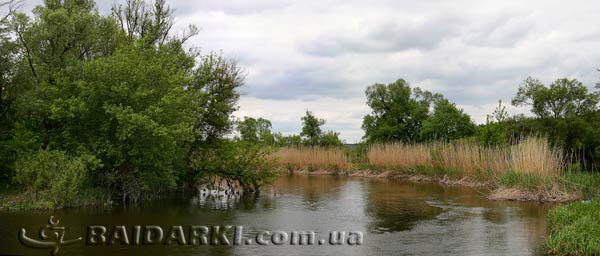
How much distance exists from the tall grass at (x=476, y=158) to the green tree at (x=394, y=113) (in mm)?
17320

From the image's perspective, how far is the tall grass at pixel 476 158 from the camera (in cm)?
1992

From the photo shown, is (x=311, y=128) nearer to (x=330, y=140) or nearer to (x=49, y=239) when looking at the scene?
(x=330, y=140)

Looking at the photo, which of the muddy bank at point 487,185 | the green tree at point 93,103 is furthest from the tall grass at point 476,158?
the green tree at point 93,103

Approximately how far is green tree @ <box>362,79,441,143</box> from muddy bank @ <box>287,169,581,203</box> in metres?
17.4

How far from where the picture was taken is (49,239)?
1215cm

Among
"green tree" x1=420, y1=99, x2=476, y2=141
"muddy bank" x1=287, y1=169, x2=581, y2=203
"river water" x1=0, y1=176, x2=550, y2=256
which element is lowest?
"river water" x1=0, y1=176, x2=550, y2=256

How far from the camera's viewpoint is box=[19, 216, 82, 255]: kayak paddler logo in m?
11.4

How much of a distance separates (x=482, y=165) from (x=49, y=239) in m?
21.3

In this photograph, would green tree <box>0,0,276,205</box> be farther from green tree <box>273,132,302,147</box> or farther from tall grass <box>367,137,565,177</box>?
green tree <box>273,132,302,147</box>

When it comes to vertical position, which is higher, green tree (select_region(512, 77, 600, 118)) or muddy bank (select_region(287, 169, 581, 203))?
green tree (select_region(512, 77, 600, 118))

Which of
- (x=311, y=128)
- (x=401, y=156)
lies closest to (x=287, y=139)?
(x=311, y=128)

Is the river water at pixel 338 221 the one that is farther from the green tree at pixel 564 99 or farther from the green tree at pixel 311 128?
the green tree at pixel 311 128

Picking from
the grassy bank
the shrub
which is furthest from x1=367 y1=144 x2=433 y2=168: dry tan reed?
the shrub

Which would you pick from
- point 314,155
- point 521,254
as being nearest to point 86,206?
point 521,254
